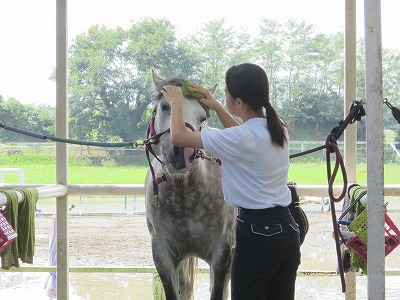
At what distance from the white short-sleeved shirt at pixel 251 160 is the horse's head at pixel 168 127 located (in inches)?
18.9

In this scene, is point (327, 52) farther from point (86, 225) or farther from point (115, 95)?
point (86, 225)

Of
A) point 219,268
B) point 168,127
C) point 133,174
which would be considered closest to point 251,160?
point 168,127

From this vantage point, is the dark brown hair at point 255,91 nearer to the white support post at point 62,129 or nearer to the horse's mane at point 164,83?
the horse's mane at point 164,83

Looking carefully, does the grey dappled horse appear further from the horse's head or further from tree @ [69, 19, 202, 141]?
tree @ [69, 19, 202, 141]

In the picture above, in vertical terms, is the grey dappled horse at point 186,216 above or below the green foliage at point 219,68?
below

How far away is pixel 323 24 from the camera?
3.96 metres

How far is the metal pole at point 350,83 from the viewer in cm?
354

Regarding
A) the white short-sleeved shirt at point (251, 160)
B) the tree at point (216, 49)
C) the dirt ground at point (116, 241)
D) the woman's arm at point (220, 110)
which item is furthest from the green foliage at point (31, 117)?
the white short-sleeved shirt at point (251, 160)

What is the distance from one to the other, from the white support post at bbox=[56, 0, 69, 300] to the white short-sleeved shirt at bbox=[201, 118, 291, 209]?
1.88 meters

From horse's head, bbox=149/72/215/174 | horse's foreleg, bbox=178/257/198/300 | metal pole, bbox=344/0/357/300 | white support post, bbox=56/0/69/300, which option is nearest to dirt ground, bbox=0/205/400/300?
metal pole, bbox=344/0/357/300

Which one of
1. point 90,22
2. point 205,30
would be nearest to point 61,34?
point 90,22

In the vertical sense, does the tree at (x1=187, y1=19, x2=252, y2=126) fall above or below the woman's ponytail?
above

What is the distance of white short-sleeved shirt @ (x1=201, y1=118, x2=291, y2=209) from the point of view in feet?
6.40

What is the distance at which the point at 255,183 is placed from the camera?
197 centimetres
